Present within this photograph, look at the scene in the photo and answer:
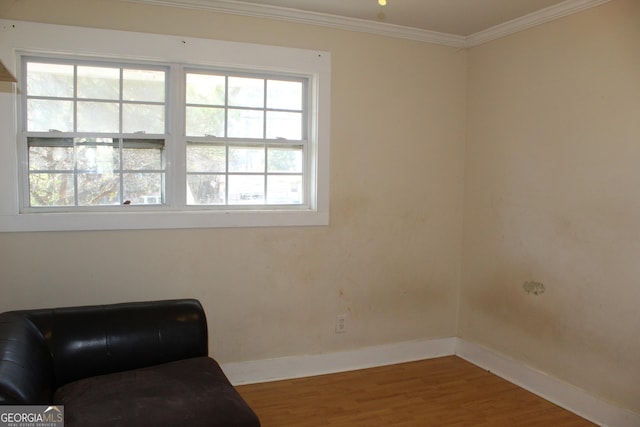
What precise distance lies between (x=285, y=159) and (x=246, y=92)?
1.81 feet

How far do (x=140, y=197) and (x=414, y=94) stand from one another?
87.0 inches

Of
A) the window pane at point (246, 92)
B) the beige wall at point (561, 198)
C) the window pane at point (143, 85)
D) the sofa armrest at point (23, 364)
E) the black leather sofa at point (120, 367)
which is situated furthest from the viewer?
the window pane at point (246, 92)

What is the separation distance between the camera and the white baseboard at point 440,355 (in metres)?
3.04

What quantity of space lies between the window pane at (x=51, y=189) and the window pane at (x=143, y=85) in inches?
25.7

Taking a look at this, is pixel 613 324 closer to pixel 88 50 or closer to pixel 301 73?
pixel 301 73

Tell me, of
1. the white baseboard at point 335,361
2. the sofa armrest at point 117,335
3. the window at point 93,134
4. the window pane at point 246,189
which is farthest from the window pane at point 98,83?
the white baseboard at point 335,361

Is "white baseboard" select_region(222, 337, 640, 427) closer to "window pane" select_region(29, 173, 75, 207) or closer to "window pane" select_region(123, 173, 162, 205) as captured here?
"window pane" select_region(123, 173, 162, 205)

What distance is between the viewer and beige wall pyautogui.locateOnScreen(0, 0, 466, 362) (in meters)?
3.09

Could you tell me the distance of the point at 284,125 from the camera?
3650mm

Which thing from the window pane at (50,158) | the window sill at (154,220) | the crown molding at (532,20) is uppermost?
the crown molding at (532,20)

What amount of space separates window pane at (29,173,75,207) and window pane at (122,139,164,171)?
1.18ft

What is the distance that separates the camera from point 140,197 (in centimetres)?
329

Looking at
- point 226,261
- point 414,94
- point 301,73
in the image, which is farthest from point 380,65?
point 226,261

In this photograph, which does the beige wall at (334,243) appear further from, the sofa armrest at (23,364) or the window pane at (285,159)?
the sofa armrest at (23,364)
